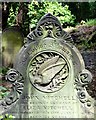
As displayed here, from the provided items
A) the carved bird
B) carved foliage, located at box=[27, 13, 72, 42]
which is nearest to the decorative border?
the carved bird

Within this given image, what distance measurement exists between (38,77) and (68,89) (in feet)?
1.37

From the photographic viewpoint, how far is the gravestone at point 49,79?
4.89m

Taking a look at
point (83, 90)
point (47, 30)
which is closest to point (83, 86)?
point (83, 90)

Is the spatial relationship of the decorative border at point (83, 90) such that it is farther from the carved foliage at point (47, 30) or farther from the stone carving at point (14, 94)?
the stone carving at point (14, 94)

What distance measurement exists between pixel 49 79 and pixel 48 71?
107 millimetres

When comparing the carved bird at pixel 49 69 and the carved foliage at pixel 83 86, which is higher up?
the carved bird at pixel 49 69

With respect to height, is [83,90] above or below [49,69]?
below

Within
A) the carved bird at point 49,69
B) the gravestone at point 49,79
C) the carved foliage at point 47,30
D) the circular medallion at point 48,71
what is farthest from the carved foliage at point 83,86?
the carved foliage at point 47,30

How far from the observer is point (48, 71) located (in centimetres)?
498

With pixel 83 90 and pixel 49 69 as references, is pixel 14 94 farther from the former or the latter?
pixel 83 90

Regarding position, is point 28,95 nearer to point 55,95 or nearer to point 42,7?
point 55,95

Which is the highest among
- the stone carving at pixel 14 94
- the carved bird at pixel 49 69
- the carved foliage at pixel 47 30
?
the carved foliage at pixel 47 30

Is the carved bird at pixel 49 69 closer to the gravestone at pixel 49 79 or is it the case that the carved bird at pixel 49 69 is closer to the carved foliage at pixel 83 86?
the gravestone at pixel 49 79

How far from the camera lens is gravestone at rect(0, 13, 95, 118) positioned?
193 inches
